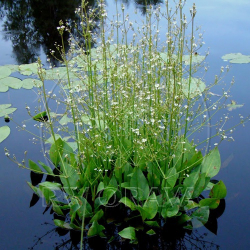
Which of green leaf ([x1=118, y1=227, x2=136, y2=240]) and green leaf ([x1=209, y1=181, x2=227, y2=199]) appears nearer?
green leaf ([x1=118, y1=227, x2=136, y2=240])

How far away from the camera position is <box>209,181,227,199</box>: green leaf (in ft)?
7.22

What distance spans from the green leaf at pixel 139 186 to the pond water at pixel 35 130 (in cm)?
44

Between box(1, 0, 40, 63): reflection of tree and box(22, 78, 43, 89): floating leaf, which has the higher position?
box(1, 0, 40, 63): reflection of tree

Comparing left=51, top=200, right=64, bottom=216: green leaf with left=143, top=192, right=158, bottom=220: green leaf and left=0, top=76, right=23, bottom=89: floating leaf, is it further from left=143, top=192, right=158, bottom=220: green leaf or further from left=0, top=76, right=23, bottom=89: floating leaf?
left=0, top=76, right=23, bottom=89: floating leaf

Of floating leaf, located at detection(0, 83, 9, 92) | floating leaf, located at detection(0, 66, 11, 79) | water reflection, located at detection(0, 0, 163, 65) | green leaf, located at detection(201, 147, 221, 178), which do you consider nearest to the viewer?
green leaf, located at detection(201, 147, 221, 178)

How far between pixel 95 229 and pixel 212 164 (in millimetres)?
915

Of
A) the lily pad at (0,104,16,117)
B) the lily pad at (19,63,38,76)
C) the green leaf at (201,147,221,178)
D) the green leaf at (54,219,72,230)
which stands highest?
the lily pad at (19,63,38,76)

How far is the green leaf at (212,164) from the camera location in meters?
2.29

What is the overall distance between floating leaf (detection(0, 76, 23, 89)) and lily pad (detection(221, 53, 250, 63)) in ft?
9.03

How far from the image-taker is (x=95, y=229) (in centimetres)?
196

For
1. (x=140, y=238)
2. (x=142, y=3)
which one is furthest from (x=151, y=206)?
(x=142, y=3)

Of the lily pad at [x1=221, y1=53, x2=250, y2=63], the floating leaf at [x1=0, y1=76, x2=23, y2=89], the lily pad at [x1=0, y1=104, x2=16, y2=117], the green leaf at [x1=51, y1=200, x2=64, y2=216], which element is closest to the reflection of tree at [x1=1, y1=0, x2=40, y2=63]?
the floating leaf at [x1=0, y1=76, x2=23, y2=89]

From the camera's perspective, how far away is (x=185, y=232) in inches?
82.6

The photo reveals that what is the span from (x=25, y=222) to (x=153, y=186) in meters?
0.90
